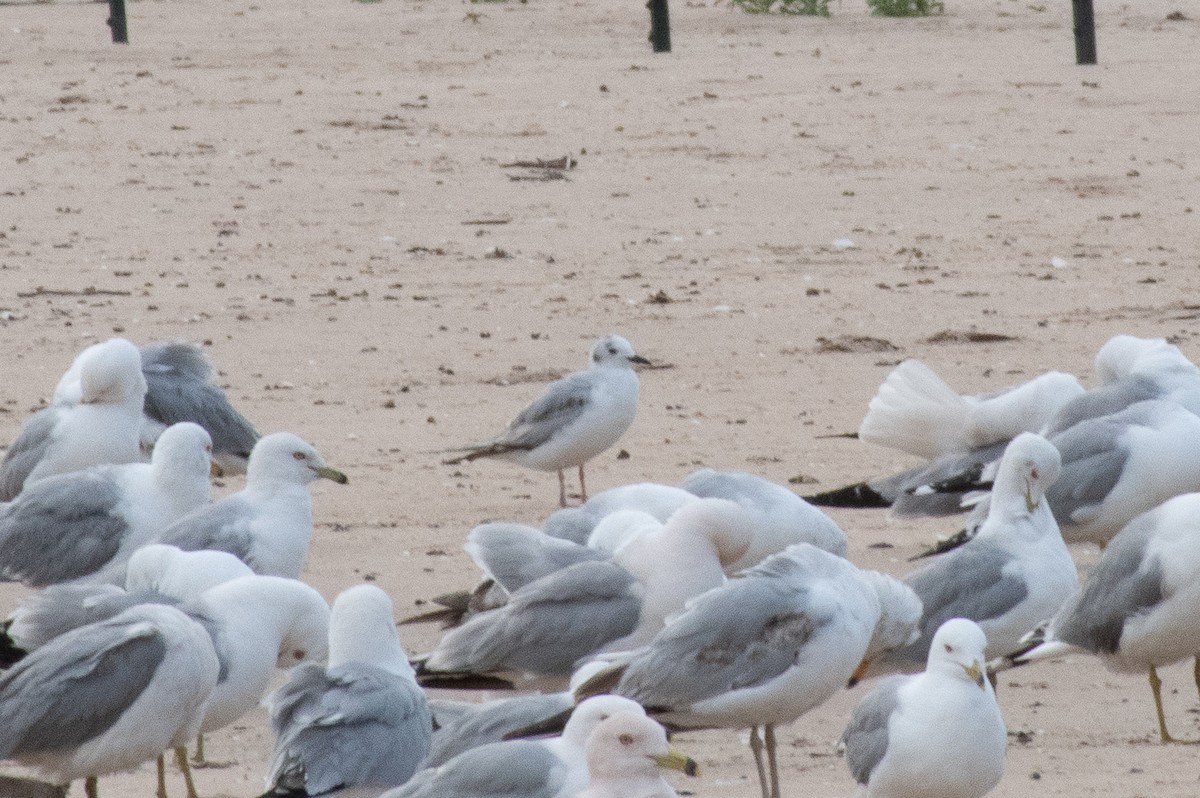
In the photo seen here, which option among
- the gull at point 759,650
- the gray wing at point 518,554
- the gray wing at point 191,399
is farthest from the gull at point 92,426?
the gull at point 759,650

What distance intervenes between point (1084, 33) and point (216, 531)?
13.0 m

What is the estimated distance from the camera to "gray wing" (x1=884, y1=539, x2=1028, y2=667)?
24.2 feet

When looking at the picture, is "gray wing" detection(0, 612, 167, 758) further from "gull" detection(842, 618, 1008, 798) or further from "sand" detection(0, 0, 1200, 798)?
A: "gull" detection(842, 618, 1008, 798)

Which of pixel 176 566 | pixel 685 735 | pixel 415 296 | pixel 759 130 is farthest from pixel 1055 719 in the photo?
pixel 759 130

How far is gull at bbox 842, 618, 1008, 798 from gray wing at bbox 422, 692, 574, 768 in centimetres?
86

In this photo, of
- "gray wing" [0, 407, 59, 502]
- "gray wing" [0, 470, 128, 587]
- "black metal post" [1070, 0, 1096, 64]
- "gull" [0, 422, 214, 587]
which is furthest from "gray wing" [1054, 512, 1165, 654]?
"black metal post" [1070, 0, 1096, 64]

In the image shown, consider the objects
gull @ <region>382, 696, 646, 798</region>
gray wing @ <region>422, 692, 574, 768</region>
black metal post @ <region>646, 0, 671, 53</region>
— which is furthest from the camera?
black metal post @ <region>646, 0, 671, 53</region>

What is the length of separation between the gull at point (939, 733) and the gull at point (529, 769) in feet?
4.01

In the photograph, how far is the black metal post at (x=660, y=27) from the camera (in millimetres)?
20312

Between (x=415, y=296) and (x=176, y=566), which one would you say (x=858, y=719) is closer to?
(x=176, y=566)

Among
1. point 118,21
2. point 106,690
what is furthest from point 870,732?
point 118,21

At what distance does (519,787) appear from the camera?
205 inches

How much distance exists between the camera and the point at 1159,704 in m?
7.27

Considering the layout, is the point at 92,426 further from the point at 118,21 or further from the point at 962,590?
the point at 118,21
